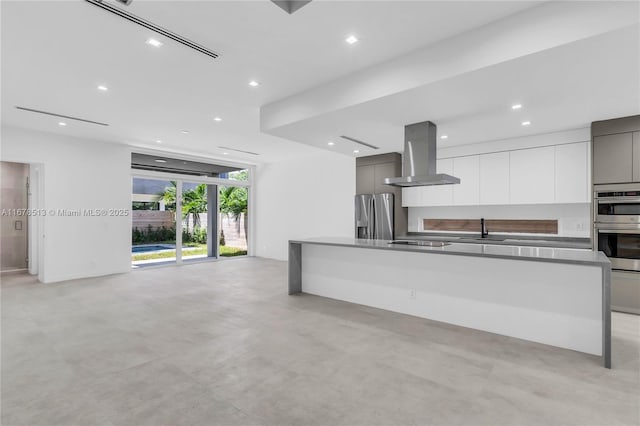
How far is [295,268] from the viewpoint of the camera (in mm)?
5129

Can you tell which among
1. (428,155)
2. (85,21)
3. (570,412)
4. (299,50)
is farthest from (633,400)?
(85,21)

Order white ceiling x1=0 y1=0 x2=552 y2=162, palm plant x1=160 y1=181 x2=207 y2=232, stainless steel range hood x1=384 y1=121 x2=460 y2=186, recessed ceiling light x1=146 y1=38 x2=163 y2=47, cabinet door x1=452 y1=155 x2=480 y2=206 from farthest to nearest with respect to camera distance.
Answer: palm plant x1=160 y1=181 x2=207 y2=232 → cabinet door x1=452 y1=155 x2=480 y2=206 → stainless steel range hood x1=384 y1=121 x2=460 y2=186 → recessed ceiling light x1=146 y1=38 x2=163 y2=47 → white ceiling x1=0 y1=0 x2=552 y2=162

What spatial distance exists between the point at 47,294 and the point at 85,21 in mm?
4523

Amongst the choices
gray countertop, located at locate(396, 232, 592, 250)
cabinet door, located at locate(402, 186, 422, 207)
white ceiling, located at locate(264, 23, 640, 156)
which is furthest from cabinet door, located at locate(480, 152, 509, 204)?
cabinet door, located at locate(402, 186, 422, 207)

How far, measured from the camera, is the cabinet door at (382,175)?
6.75 meters

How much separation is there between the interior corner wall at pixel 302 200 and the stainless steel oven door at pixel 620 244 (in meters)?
4.59

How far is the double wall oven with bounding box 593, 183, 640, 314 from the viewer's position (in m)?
4.09

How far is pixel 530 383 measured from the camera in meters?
2.38

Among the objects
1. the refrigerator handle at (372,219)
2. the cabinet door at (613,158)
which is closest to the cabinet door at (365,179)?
the refrigerator handle at (372,219)

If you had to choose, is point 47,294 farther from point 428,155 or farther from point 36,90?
point 428,155

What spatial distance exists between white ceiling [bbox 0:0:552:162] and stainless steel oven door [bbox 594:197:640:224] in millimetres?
1792

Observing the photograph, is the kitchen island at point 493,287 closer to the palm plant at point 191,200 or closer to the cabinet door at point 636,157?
the cabinet door at point 636,157

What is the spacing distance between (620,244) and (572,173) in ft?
3.97

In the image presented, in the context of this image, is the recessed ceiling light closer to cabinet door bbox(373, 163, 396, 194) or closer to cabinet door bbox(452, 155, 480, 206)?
cabinet door bbox(373, 163, 396, 194)
